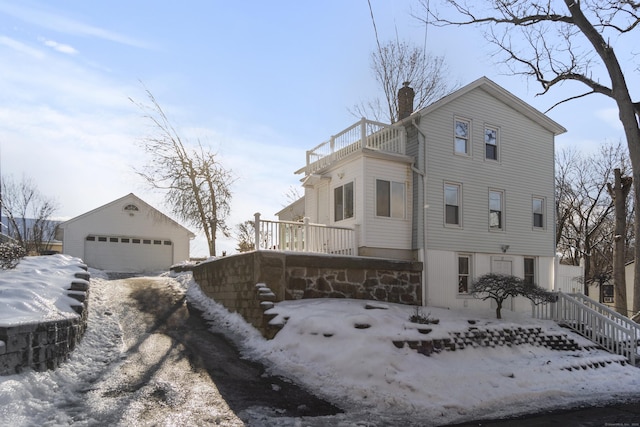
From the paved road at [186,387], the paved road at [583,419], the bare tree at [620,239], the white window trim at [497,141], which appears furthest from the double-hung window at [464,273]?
the paved road at [186,387]

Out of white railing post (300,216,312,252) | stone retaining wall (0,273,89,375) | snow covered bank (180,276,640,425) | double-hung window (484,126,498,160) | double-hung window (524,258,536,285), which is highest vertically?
double-hung window (484,126,498,160)

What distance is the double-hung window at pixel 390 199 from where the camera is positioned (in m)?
14.2

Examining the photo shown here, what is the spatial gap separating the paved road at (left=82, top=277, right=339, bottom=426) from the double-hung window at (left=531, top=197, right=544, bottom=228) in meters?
12.7

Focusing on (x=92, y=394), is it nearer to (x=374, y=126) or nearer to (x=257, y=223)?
(x=257, y=223)

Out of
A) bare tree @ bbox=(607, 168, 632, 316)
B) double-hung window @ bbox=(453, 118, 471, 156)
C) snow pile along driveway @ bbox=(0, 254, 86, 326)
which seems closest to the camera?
snow pile along driveway @ bbox=(0, 254, 86, 326)

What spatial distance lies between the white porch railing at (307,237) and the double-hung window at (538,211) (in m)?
7.95

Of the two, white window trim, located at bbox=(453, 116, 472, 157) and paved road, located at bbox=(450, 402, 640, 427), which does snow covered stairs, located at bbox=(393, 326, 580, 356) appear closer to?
paved road, located at bbox=(450, 402, 640, 427)

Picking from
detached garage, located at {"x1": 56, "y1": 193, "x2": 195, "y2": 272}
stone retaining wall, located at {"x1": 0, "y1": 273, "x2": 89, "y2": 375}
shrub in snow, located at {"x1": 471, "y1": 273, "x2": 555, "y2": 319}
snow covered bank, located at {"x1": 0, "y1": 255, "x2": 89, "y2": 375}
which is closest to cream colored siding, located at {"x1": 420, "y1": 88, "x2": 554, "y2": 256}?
shrub in snow, located at {"x1": 471, "y1": 273, "x2": 555, "y2": 319}

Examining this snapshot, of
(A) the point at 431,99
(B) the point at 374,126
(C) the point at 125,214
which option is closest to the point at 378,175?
(B) the point at 374,126

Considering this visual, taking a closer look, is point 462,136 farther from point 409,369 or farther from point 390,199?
point 409,369

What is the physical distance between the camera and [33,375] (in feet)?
18.9

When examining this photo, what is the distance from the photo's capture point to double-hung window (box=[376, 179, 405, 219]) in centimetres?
1423

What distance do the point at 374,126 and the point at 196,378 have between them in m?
10.8

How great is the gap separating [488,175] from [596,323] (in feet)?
19.1
